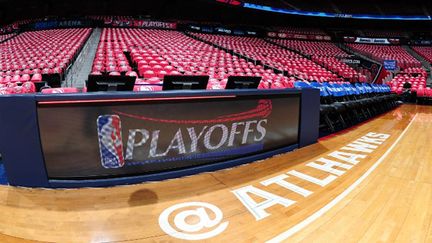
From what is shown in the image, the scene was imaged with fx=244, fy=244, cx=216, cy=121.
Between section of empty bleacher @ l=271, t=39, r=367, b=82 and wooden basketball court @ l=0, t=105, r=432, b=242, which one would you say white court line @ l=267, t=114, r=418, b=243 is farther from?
section of empty bleacher @ l=271, t=39, r=367, b=82

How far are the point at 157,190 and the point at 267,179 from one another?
3.75 ft

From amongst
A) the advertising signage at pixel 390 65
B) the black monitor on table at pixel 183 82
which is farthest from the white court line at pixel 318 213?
the advertising signage at pixel 390 65

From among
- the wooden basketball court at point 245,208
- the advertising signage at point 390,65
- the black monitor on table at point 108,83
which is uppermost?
the advertising signage at point 390,65

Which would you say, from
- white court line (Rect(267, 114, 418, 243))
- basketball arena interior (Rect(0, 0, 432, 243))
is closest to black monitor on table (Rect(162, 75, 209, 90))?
basketball arena interior (Rect(0, 0, 432, 243))

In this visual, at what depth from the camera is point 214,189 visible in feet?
7.71

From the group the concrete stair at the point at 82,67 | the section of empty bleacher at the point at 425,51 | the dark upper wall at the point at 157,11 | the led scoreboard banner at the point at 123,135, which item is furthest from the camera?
the section of empty bleacher at the point at 425,51

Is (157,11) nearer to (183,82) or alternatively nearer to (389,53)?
(389,53)

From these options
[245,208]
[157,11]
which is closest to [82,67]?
[245,208]

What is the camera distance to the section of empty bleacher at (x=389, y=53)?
18.4 meters

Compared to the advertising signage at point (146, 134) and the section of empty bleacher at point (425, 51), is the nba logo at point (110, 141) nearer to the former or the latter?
the advertising signage at point (146, 134)

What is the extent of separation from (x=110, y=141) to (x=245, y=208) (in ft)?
4.44

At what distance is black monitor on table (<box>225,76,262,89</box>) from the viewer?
3.19m

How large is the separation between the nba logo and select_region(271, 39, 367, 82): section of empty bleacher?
44.9 ft

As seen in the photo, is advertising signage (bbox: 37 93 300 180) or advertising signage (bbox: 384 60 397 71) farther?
advertising signage (bbox: 384 60 397 71)
